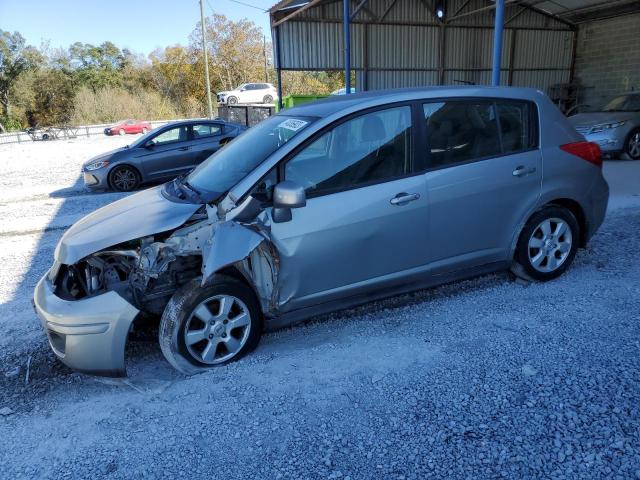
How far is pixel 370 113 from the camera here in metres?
3.48

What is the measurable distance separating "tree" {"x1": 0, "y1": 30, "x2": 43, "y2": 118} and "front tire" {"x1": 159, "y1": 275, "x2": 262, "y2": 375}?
1898 inches

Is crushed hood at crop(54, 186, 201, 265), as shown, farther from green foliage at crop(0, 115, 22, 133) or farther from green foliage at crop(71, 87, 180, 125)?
green foliage at crop(0, 115, 22, 133)

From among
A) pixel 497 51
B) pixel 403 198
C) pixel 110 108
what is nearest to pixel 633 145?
pixel 497 51

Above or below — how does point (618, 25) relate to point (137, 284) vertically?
above

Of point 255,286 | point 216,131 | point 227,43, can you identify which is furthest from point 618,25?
point 227,43

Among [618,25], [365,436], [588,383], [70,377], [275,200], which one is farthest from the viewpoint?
[618,25]

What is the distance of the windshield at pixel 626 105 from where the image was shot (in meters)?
11.3

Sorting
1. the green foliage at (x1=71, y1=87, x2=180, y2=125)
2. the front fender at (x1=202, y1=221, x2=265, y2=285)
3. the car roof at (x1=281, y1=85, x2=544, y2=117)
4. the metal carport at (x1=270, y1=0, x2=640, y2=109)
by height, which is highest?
the metal carport at (x1=270, y1=0, x2=640, y2=109)

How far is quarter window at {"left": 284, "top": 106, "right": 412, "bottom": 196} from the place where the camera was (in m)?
3.28

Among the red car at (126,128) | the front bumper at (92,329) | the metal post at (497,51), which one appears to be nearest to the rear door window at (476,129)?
the front bumper at (92,329)

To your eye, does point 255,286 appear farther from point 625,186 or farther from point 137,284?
point 625,186

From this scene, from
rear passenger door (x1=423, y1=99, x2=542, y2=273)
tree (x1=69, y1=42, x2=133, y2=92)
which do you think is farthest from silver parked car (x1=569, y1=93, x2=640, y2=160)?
tree (x1=69, y1=42, x2=133, y2=92)

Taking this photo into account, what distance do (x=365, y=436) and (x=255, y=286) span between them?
1.20 metres

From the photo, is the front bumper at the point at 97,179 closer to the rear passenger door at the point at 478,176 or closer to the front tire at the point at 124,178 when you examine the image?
A: the front tire at the point at 124,178
